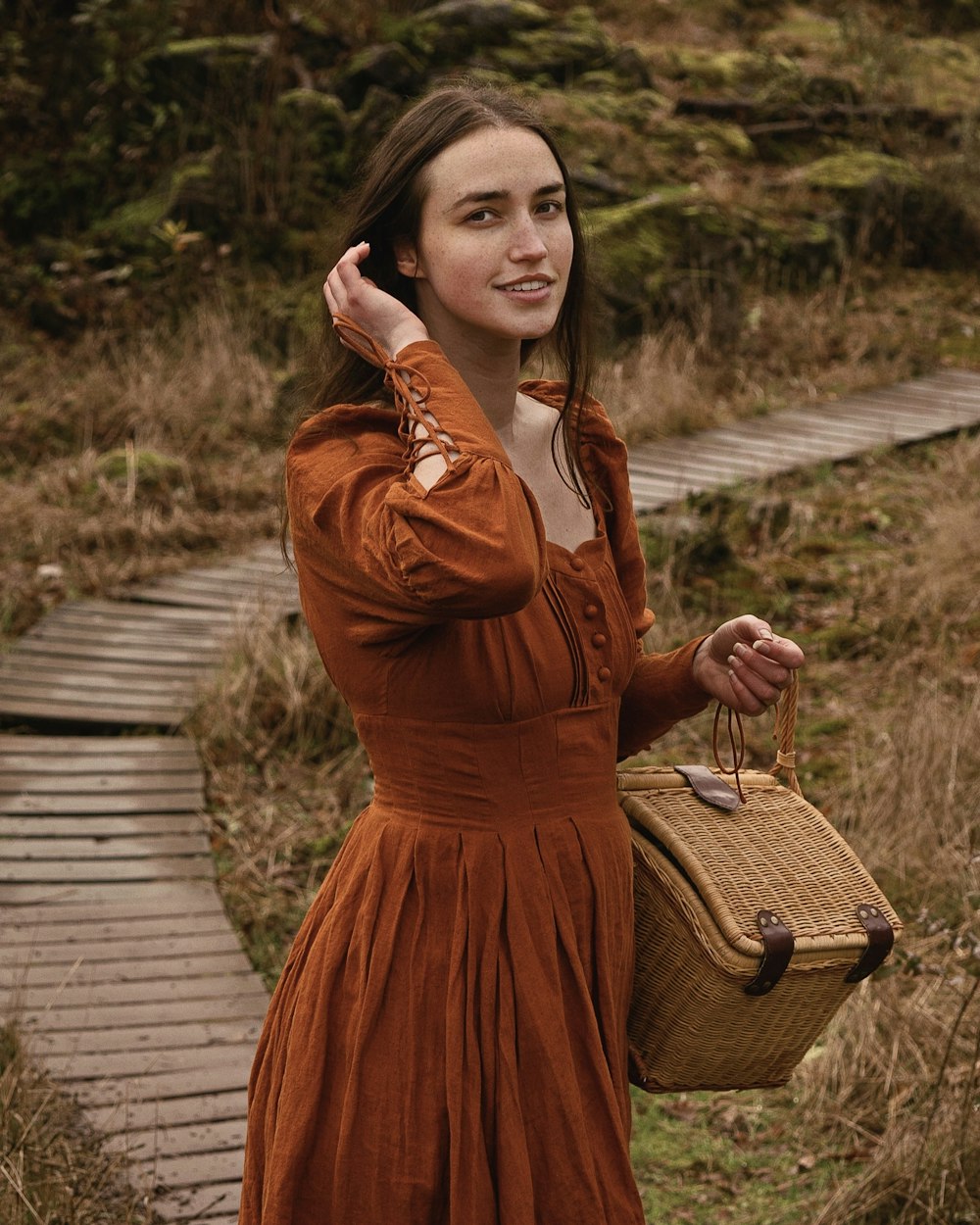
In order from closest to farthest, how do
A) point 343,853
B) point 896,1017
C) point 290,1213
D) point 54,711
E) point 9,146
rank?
point 290,1213 → point 343,853 → point 896,1017 → point 54,711 → point 9,146

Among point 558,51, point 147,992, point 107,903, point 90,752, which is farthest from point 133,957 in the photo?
point 558,51

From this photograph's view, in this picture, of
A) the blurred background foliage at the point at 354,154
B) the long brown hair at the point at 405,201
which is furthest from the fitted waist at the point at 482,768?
the blurred background foliage at the point at 354,154

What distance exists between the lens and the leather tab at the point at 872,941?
6.76 ft

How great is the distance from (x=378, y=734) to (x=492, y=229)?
68cm

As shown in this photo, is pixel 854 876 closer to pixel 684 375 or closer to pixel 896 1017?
pixel 896 1017

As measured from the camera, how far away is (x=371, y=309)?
2.03 m

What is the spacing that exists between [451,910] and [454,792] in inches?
6.0

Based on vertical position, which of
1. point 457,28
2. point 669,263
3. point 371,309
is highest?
point 457,28

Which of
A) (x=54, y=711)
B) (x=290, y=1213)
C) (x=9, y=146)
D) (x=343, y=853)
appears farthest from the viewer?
(x=9, y=146)

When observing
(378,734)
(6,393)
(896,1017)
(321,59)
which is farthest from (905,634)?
(321,59)

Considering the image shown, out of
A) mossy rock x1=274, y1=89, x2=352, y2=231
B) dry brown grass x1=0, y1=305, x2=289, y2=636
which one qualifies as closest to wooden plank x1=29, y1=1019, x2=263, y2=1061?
dry brown grass x1=0, y1=305, x2=289, y2=636

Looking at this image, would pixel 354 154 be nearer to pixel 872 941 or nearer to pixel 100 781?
pixel 100 781

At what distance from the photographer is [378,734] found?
2051mm

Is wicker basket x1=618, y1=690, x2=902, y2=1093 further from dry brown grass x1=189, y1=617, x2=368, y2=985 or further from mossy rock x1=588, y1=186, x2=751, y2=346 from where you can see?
mossy rock x1=588, y1=186, x2=751, y2=346
